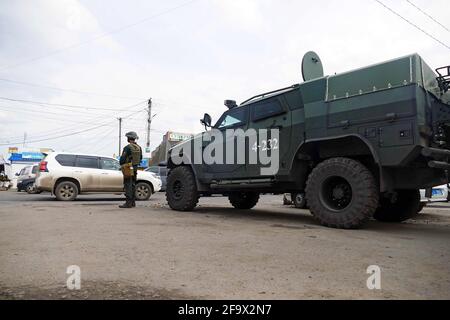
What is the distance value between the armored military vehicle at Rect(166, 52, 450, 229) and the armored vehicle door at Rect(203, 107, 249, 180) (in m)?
0.10

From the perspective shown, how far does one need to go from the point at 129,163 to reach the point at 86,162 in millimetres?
3713

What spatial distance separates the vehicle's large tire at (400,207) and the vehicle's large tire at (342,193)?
143 cm

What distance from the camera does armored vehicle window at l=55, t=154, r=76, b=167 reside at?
10.7 meters

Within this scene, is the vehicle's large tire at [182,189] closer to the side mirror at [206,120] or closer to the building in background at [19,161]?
the side mirror at [206,120]

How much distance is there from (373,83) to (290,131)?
1499 millimetres

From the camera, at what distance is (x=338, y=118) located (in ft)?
16.4

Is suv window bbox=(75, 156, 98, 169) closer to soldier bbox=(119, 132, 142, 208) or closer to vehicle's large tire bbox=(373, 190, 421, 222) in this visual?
soldier bbox=(119, 132, 142, 208)

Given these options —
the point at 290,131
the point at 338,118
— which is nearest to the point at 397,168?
the point at 338,118

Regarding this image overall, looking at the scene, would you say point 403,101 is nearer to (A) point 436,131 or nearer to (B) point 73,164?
(A) point 436,131

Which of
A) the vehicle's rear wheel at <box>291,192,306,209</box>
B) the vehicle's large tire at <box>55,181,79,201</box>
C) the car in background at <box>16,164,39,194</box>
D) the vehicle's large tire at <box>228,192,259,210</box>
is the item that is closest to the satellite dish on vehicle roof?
the vehicle's large tire at <box>228,192,259,210</box>

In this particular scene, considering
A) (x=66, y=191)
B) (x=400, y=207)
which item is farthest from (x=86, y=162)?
(x=400, y=207)
